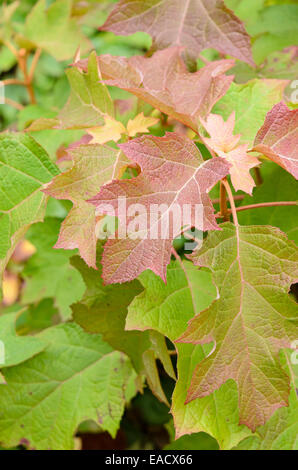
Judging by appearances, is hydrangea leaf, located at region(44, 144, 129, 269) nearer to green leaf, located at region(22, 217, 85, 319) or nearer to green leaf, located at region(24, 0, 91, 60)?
green leaf, located at region(22, 217, 85, 319)

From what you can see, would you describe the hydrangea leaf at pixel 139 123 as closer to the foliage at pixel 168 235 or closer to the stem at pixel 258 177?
the foliage at pixel 168 235

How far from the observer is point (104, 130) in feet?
2.71

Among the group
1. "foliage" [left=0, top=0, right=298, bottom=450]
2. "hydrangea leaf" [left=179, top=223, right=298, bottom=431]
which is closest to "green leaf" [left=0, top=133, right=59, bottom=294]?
"foliage" [left=0, top=0, right=298, bottom=450]

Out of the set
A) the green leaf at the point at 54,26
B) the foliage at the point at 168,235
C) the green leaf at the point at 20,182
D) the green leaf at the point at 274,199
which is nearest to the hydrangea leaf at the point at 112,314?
the foliage at the point at 168,235

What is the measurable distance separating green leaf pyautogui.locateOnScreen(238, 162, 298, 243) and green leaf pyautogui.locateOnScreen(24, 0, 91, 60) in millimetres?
767

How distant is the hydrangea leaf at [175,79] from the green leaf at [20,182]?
187mm

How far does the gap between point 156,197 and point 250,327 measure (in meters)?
0.23

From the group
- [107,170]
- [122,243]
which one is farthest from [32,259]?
[122,243]

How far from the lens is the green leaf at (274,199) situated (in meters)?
0.88

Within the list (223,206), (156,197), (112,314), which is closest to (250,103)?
(223,206)

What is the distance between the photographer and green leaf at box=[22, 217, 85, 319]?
4.02ft

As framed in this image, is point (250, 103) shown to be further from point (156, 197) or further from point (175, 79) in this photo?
point (156, 197)

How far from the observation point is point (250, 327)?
0.68m

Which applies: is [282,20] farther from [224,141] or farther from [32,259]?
[32,259]
